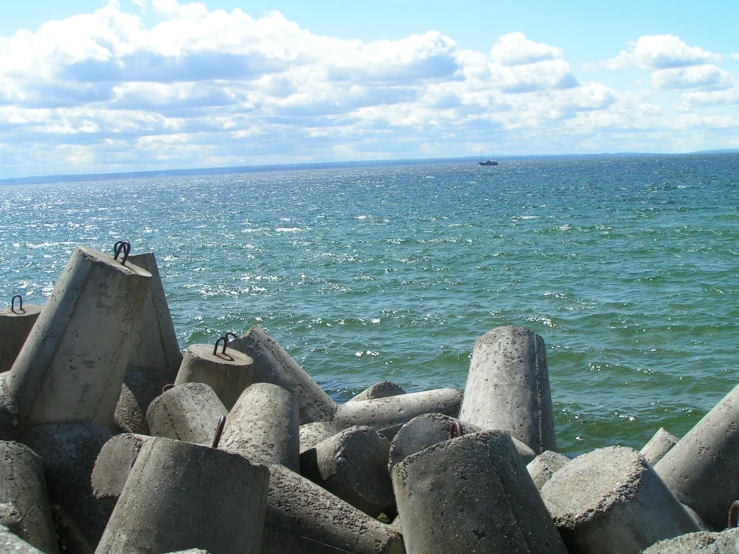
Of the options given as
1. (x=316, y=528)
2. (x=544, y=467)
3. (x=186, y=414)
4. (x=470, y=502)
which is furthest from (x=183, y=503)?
(x=544, y=467)

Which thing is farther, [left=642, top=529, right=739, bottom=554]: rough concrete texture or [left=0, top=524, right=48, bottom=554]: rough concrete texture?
[left=642, top=529, right=739, bottom=554]: rough concrete texture

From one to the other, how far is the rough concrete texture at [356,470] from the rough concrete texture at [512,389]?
5.66ft

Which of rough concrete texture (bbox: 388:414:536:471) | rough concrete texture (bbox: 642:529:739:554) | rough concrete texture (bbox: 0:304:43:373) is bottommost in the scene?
rough concrete texture (bbox: 388:414:536:471)

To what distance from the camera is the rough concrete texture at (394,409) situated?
25.3ft

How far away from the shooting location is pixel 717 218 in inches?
1444

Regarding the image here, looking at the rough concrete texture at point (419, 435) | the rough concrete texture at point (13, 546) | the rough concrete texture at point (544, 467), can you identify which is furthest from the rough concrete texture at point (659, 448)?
the rough concrete texture at point (13, 546)

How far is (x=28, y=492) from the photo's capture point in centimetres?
505

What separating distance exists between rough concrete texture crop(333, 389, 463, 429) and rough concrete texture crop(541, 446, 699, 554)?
282cm

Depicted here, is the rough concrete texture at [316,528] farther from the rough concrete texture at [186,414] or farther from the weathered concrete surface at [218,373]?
the weathered concrete surface at [218,373]

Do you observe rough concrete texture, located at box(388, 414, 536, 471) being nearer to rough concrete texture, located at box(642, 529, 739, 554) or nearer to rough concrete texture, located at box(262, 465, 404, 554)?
rough concrete texture, located at box(262, 465, 404, 554)

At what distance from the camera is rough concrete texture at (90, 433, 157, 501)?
4.92m

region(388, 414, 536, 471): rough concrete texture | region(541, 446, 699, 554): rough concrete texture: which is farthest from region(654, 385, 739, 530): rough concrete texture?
region(388, 414, 536, 471): rough concrete texture

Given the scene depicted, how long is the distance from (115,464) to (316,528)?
49.5 inches

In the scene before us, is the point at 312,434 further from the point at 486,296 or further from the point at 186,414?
the point at 486,296
